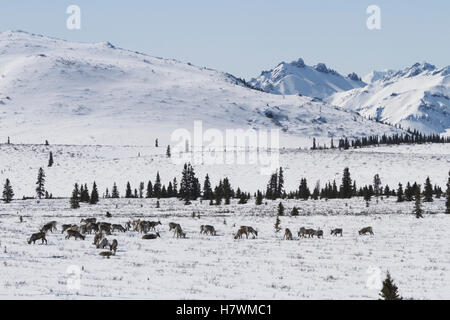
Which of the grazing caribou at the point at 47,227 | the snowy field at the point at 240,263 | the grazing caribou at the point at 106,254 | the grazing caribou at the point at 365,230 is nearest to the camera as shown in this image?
the snowy field at the point at 240,263

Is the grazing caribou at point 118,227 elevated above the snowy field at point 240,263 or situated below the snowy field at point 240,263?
above

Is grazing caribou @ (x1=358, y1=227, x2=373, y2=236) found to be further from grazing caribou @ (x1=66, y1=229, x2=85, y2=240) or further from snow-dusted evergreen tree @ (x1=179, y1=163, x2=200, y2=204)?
snow-dusted evergreen tree @ (x1=179, y1=163, x2=200, y2=204)

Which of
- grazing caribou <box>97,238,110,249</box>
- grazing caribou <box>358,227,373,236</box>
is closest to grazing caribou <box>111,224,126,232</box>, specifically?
grazing caribou <box>97,238,110,249</box>

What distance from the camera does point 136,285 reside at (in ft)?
66.2

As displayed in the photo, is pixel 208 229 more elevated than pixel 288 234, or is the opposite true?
pixel 208 229

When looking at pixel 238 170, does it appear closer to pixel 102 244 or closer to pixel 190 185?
pixel 190 185

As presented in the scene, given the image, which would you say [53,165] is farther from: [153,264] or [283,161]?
[153,264]
